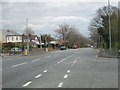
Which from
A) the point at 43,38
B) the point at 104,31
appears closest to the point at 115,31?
the point at 104,31

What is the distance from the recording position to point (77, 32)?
627 feet

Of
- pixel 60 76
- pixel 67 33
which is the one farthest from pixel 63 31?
pixel 60 76

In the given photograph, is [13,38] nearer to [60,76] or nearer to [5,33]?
[5,33]

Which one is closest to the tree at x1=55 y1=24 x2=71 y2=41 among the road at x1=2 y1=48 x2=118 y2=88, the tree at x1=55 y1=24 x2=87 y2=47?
the tree at x1=55 y1=24 x2=87 y2=47

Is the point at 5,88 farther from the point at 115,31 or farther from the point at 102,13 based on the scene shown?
the point at 102,13

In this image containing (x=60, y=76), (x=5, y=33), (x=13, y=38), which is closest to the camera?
(x=60, y=76)

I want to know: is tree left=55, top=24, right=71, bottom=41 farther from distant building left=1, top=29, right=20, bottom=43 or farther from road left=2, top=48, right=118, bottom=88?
road left=2, top=48, right=118, bottom=88

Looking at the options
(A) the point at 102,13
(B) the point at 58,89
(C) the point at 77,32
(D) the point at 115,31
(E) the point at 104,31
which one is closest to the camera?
(B) the point at 58,89

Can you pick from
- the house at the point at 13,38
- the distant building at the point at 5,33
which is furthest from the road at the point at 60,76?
the house at the point at 13,38

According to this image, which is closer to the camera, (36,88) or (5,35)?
(36,88)

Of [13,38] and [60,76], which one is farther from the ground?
[13,38]

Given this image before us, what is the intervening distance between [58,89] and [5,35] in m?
141

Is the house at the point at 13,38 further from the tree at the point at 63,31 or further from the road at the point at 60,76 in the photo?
the road at the point at 60,76

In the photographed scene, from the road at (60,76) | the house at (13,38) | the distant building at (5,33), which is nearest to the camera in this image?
the road at (60,76)
